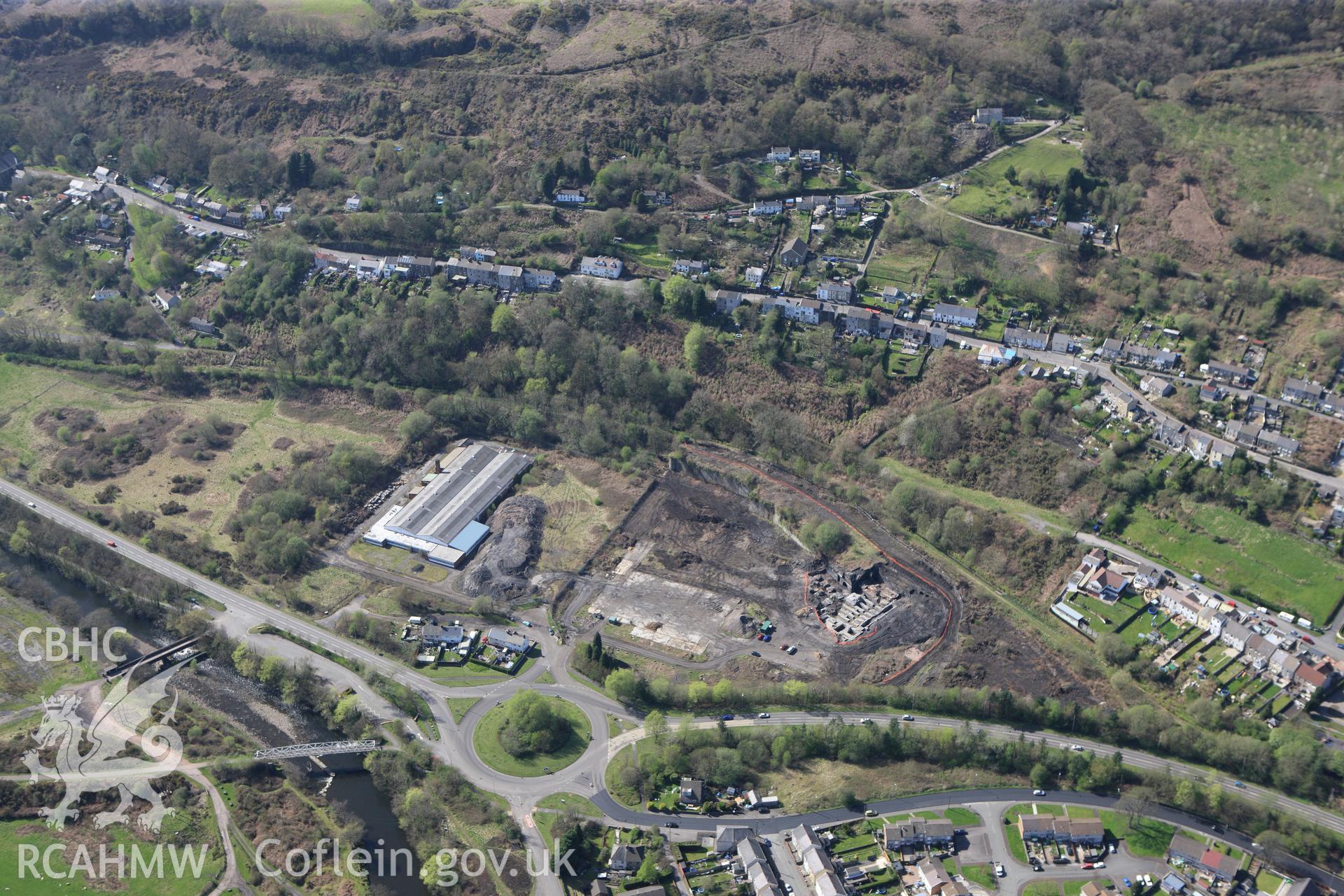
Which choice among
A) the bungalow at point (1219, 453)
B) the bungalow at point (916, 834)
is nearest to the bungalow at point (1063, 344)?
the bungalow at point (1219, 453)

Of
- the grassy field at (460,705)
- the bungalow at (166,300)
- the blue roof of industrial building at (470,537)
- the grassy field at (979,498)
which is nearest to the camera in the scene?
the grassy field at (460,705)

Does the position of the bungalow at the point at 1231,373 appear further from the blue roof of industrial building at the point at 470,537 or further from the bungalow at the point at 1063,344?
the blue roof of industrial building at the point at 470,537

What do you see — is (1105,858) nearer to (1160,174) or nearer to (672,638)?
(672,638)

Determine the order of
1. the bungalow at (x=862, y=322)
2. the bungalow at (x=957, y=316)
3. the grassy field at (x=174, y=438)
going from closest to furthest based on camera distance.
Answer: the grassy field at (x=174, y=438) < the bungalow at (x=957, y=316) < the bungalow at (x=862, y=322)

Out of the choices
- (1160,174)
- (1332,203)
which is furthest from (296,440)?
(1332,203)

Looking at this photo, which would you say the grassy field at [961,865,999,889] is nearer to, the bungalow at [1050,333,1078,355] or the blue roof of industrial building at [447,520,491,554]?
the blue roof of industrial building at [447,520,491,554]
